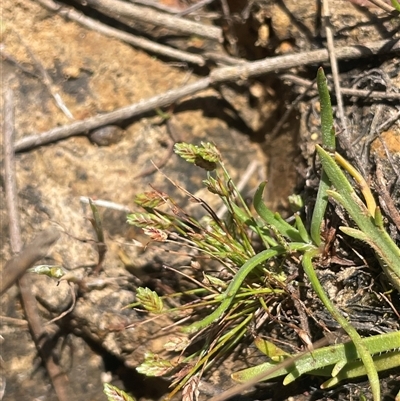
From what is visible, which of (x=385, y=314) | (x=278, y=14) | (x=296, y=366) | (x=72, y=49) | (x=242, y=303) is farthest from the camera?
(x=72, y=49)

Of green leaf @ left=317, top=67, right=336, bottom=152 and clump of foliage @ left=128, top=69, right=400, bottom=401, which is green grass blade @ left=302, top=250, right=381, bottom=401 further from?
green leaf @ left=317, top=67, right=336, bottom=152

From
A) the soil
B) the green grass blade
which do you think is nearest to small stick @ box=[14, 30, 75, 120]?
the soil

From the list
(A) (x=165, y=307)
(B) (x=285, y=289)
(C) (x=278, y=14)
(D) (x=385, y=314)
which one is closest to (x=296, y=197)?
(B) (x=285, y=289)

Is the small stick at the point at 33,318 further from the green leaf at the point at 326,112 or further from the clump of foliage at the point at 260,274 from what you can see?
the green leaf at the point at 326,112

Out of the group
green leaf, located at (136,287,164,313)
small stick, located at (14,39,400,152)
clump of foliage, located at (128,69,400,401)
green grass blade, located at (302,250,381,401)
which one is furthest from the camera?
small stick, located at (14,39,400,152)

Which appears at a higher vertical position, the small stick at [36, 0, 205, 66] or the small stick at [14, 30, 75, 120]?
the small stick at [36, 0, 205, 66]

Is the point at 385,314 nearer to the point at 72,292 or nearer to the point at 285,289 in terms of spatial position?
the point at 285,289

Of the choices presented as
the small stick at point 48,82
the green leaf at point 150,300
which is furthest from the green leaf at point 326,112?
the small stick at point 48,82
